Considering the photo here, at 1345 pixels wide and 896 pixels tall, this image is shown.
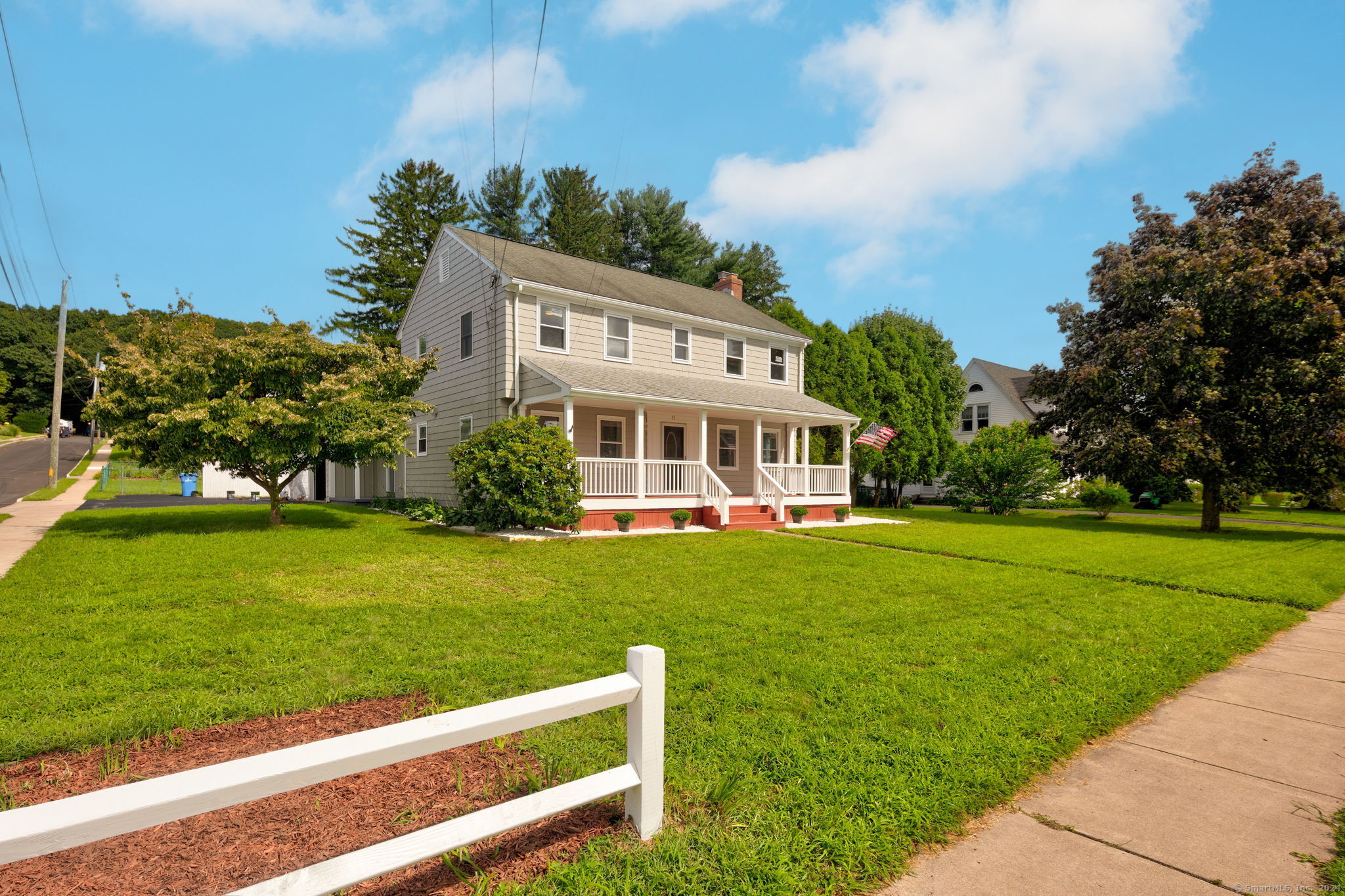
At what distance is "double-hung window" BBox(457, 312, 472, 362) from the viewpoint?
57.5 ft

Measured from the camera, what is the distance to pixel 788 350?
2191cm

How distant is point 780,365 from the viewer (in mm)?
21719

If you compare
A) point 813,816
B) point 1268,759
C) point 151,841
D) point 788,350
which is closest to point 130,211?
point 788,350

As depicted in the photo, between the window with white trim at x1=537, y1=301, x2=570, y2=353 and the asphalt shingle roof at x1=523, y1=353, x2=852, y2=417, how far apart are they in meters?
0.27

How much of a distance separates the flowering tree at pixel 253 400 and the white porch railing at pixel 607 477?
403 cm

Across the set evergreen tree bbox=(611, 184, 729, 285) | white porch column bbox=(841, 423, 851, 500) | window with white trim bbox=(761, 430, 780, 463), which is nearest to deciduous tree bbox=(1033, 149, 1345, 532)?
white porch column bbox=(841, 423, 851, 500)

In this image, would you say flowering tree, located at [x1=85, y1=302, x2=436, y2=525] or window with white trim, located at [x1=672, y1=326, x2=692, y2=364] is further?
window with white trim, located at [x1=672, y1=326, x2=692, y2=364]

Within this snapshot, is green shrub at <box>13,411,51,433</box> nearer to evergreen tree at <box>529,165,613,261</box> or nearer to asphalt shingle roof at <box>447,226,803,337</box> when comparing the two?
evergreen tree at <box>529,165,613,261</box>

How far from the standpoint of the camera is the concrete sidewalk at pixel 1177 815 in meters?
2.52

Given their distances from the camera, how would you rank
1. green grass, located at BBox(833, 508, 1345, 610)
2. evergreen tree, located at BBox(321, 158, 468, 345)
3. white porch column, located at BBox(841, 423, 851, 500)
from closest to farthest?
1. green grass, located at BBox(833, 508, 1345, 610)
2. white porch column, located at BBox(841, 423, 851, 500)
3. evergreen tree, located at BBox(321, 158, 468, 345)

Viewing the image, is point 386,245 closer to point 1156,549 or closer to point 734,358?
point 734,358

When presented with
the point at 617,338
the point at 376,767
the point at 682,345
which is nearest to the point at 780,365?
the point at 682,345

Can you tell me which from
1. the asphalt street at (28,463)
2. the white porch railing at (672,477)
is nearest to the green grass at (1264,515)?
the white porch railing at (672,477)

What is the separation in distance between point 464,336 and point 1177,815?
1749 cm
